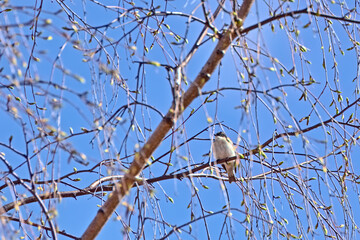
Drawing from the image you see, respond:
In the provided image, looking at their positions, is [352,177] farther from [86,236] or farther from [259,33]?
[86,236]

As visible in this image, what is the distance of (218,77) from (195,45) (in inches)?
6.3

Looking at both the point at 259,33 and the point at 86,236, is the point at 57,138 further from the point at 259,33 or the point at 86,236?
the point at 259,33

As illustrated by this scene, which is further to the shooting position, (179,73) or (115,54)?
(115,54)

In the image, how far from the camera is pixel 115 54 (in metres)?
2.46

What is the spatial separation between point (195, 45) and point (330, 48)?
0.98 m

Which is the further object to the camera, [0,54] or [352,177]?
[352,177]

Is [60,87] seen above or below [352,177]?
below

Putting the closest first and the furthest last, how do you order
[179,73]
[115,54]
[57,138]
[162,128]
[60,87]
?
[60,87] < [57,138] < [179,73] < [162,128] < [115,54]

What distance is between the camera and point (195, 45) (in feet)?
A: 6.13

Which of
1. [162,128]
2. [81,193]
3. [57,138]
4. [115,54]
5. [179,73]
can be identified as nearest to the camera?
[57,138]

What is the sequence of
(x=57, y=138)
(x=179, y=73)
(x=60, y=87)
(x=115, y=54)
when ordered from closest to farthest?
(x=60, y=87) → (x=57, y=138) → (x=179, y=73) → (x=115, y=54)

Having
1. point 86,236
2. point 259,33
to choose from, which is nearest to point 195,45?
point 259,33

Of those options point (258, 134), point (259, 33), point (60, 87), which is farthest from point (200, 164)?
point (60, 87)

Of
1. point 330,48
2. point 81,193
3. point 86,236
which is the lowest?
point 86,236
